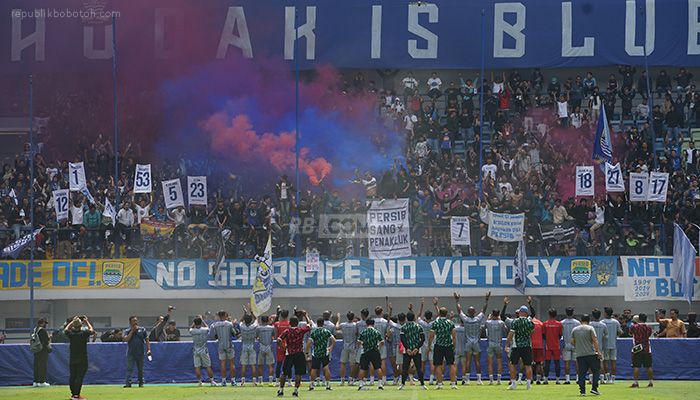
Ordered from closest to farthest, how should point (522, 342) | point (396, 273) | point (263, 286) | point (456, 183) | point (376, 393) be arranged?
point (376, 393) < point (522, 342) < point (263, 286) < point (396, 273) < point (456, 183)

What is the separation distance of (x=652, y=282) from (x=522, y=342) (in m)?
8.82

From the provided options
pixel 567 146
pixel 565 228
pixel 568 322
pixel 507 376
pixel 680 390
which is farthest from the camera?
pixel 567 146

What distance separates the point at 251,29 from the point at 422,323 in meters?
16.8

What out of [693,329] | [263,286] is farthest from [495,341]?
[263,286]

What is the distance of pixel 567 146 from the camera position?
45438 mm

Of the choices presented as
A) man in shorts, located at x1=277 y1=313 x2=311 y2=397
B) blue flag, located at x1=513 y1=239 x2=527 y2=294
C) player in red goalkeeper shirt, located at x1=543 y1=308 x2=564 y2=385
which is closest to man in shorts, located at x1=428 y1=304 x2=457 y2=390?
player in red goalkeeper shirt, located at x1=543 y1=308 x2=564 y2=385

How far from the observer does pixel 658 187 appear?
3956 cm

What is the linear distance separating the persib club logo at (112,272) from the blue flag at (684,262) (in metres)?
16.0

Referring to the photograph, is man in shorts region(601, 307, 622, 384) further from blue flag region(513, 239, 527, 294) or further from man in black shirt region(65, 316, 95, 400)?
man in black shirt region(65, 316, 95, 400)

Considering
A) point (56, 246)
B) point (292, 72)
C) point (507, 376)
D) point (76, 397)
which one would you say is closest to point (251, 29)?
point (292, 72)

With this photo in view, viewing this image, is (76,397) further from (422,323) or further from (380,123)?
(380,123)

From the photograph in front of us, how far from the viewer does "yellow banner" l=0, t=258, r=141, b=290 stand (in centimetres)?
4050

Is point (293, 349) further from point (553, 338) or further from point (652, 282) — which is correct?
point (652, 282)

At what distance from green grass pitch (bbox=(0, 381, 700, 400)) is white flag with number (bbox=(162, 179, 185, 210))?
7815 mm
